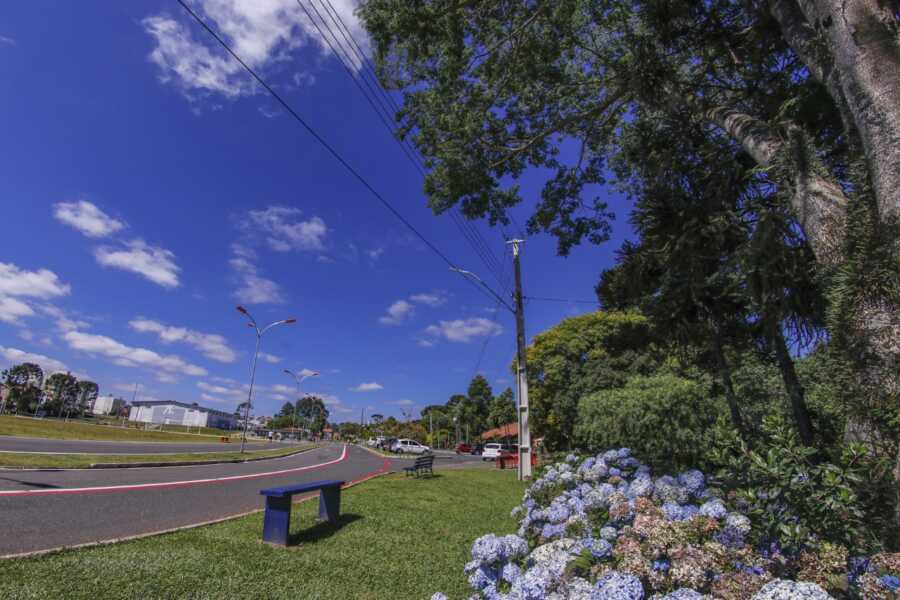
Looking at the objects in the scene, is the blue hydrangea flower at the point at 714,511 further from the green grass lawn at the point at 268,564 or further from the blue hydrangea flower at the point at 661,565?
the green grass lawn at the point at 268,564

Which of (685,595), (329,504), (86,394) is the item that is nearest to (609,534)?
(685,595)

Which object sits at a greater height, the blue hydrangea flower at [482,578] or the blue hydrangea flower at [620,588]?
the blue hydrangea flower at [620,588]

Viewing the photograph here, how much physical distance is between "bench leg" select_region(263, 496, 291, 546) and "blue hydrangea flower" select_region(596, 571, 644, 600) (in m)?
5.03

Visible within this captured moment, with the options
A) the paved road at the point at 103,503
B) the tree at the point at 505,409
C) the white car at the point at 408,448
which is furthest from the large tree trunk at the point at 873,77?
the tree at the point at 505,409

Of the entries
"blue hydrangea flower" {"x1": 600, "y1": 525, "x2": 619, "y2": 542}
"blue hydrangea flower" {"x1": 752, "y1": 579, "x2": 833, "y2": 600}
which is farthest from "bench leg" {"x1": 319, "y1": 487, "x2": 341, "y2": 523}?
"blue hydrangea flower" {"x1": 752, "y1": 579, "x2": 833, "y2": 600}

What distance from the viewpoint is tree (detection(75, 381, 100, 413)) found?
321 ft

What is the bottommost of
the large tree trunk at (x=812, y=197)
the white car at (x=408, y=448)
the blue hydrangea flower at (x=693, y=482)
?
the white car at (x=408, y=448)

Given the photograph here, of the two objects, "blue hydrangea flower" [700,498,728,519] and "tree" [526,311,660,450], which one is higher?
"tree" [526,311,660,450]

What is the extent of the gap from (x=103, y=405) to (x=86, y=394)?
13.9 metres

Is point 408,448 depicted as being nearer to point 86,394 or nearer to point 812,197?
point 812,197

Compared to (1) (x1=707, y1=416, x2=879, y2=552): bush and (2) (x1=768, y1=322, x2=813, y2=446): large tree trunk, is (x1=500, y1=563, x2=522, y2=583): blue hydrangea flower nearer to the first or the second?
(1) (x1=707, y1=416, x2=879, y2=552): bush

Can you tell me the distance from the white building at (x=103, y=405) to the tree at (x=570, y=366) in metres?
129

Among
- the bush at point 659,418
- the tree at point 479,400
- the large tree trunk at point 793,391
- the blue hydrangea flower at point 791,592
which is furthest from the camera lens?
the tree at point 479,400

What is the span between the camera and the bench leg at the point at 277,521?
5.46 m
